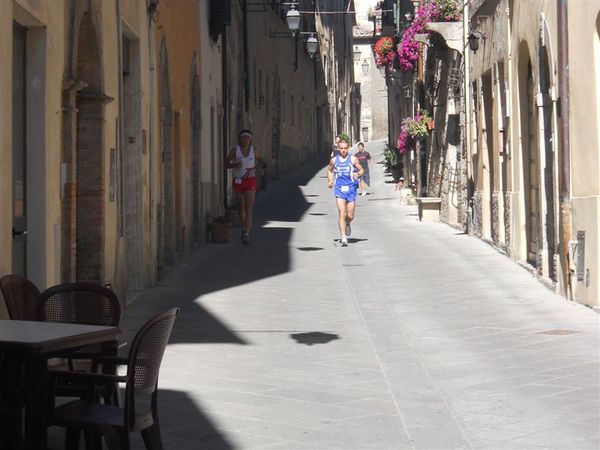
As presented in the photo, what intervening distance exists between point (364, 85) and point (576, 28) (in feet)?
233

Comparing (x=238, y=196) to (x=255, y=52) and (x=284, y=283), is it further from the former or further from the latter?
(x=255, y=52)

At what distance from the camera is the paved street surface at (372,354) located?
6.95 m

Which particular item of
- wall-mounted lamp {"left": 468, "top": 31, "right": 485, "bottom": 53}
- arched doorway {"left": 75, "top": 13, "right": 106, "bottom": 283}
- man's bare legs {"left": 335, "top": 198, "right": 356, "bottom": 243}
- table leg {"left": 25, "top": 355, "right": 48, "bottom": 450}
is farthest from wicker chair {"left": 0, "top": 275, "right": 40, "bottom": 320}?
wall-mounted lamp {"left": 468, "top": 31, "right": 485, "bottom": 53}

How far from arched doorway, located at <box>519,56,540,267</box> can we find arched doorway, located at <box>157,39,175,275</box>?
14.4 ft

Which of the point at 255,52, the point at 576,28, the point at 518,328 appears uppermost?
the point at 255,52

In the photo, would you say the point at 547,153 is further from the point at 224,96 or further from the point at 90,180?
the point at 224,96

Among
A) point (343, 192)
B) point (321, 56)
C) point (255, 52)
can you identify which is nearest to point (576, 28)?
point (343, 192)

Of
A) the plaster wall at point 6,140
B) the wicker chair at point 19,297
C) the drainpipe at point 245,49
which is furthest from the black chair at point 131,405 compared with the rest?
the drainpipe at point 245,49

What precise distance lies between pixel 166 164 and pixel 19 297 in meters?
10.2

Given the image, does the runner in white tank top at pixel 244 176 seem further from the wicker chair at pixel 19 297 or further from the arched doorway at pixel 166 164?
the wicker chair at pixel 19 297

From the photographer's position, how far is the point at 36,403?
4.99 meters

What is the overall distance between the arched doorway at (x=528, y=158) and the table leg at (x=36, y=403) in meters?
10.9

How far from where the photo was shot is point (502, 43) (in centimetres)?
1675

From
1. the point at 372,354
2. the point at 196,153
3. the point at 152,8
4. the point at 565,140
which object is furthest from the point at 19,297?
the point at 196,153
